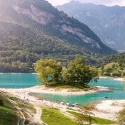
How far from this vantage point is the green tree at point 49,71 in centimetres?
16600

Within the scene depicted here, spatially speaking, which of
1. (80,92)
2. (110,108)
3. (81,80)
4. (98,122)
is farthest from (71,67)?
(98,122)

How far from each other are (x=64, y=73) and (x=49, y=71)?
27.1 ft

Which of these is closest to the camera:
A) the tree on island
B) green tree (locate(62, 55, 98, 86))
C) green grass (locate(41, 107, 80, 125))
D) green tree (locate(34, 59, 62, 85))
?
green grass (locate(41, 107, 80, 125))

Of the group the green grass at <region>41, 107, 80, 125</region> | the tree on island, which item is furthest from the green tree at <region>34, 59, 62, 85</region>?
the green grass at <region>41, 107, 80, 125</region>

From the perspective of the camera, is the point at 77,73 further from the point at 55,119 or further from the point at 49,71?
the point at 55,119

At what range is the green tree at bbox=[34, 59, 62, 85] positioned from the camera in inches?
6535

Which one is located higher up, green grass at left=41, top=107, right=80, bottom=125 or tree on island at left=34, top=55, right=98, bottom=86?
tree on island at left=34, top=55, right=98, bottom=86

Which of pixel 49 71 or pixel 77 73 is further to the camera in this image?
pixel 77 73

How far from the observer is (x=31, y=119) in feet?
213

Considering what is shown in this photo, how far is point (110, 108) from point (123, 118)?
53350 millimetres

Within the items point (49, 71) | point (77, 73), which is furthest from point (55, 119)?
point (77, 73)

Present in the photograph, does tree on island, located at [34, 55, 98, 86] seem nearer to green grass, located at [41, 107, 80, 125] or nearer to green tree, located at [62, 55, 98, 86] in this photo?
green tree, located at [62, 55, 98, 86]

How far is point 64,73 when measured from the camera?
16275cm

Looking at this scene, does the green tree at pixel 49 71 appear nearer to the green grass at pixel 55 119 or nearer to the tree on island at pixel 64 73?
the tree on island at pixel 64 73
